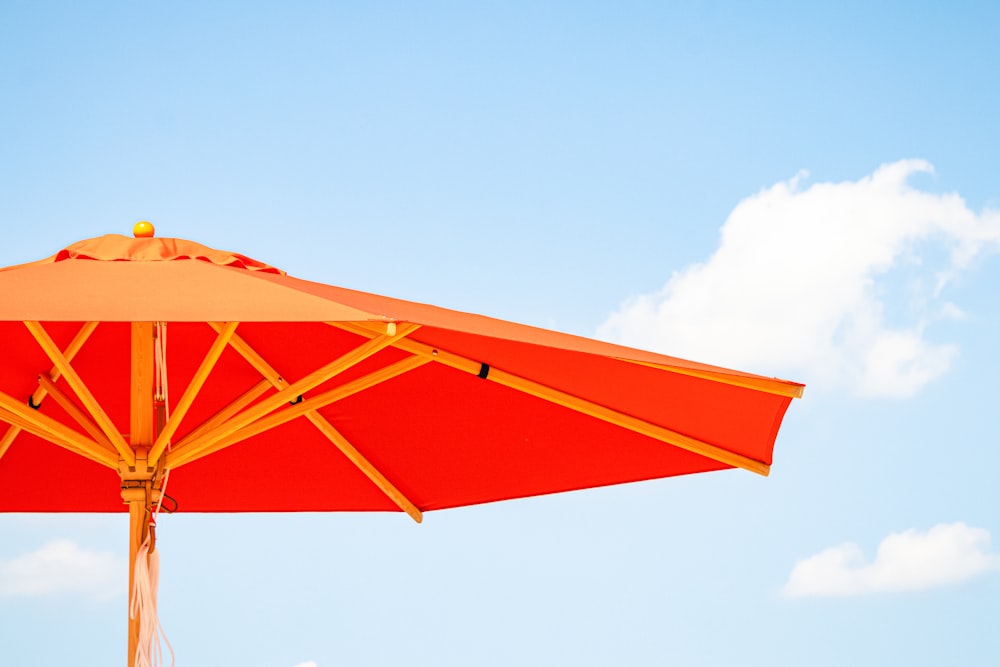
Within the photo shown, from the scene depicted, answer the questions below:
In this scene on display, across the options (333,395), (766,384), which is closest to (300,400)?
(333,395)

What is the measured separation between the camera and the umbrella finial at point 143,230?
3.90 m

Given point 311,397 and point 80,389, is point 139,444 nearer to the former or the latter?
point 80,389

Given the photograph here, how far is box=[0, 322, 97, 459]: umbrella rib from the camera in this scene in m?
4.27

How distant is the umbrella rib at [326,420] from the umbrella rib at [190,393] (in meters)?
0.09

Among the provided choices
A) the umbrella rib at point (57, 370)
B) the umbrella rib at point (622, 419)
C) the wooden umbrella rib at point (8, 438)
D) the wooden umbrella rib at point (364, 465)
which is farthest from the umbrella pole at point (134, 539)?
the wooden umbrella rib at point (8, 438)

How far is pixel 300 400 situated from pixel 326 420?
0.34 meters

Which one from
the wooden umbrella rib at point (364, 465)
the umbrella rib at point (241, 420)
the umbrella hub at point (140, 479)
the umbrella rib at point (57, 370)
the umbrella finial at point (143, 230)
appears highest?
the umbrella finial at point (143, 230)

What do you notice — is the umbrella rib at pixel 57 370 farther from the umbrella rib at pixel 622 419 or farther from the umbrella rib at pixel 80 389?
the umbrella rib at pixel 622 419

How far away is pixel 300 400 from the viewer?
464 cm

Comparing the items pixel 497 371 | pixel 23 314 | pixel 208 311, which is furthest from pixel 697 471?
pixel 23 314

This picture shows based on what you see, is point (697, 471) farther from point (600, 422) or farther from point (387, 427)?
point (387, 427)

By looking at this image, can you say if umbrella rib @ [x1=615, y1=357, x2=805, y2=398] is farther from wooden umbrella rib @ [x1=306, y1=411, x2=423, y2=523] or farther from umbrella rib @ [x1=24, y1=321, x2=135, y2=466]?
wooden umbrella rib @ [x1=306, y1=411, x2=423, y2=523]

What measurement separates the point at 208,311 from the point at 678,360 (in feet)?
4.40

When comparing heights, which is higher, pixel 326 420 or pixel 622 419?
pixel 326 420
